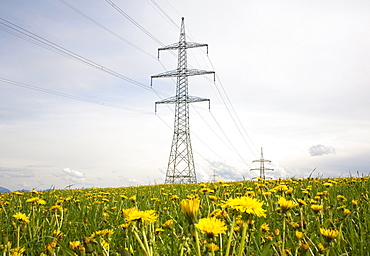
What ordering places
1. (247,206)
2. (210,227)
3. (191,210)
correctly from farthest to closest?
(247,206), (210,227), (191,210)

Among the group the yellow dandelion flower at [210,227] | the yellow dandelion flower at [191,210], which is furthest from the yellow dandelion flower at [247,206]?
the yellow dandelion flower at [191,210]

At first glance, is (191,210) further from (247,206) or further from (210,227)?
(247,206)

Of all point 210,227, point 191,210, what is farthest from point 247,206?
point 191,210

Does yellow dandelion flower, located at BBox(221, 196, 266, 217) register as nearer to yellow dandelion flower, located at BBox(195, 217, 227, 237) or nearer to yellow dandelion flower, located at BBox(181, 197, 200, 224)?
yellow dandelion flower, located at BBox(195, 217, 227, 237)

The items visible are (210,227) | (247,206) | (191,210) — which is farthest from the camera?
(247,206)

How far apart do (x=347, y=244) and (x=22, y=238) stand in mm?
2462

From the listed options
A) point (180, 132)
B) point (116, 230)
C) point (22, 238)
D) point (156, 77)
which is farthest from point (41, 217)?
point (156, 77)

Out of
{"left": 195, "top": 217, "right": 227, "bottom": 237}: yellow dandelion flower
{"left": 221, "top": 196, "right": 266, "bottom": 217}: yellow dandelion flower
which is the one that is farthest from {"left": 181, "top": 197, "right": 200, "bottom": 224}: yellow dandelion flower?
{"left": 221, "top": 196, "right": 266, "bottom": 217}: yellow dandelion flower

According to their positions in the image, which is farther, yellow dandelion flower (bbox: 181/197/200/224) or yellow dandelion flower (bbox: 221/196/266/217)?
yellow dandelion flower (bbox: 221/196/266/217)

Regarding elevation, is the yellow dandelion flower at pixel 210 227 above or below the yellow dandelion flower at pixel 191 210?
below

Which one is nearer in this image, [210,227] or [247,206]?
[210,227]

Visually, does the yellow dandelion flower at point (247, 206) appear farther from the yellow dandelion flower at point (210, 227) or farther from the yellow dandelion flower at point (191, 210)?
the yellow dandelion flower at point (191, 210)

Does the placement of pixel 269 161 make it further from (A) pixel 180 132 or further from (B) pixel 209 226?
(B) pixel 209 226

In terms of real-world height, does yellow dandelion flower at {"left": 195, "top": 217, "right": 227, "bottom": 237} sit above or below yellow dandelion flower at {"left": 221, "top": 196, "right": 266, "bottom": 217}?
below
